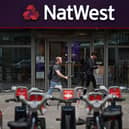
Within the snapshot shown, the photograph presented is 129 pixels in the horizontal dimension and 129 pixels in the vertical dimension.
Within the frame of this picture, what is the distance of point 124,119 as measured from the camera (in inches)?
398

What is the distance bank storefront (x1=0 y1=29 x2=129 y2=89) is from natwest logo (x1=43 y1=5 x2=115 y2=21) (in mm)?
962

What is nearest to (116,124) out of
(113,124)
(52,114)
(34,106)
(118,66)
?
(113,124)

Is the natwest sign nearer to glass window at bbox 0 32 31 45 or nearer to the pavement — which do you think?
glass window at bbox 0 32 31 45

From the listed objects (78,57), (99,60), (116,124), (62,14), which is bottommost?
(116,124)

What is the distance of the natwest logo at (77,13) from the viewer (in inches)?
607

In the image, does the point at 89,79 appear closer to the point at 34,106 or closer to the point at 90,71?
the point at 90,71

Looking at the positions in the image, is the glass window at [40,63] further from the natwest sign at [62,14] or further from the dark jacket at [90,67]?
the dark jacket at [90,67]

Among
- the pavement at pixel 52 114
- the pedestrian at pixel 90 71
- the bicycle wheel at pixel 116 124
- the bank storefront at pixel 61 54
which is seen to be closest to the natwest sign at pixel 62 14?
the bank storefront at pixel 61 54

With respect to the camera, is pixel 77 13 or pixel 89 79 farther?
pixel 77 13

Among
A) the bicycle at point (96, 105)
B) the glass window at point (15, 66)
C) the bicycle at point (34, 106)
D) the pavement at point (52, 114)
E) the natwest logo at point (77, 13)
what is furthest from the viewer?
the glass window at point (15, 66)

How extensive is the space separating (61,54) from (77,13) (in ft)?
6.64

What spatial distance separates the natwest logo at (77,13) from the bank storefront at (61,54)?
962 mm

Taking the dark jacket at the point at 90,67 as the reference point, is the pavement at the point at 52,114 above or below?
below

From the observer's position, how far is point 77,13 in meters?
15.5
